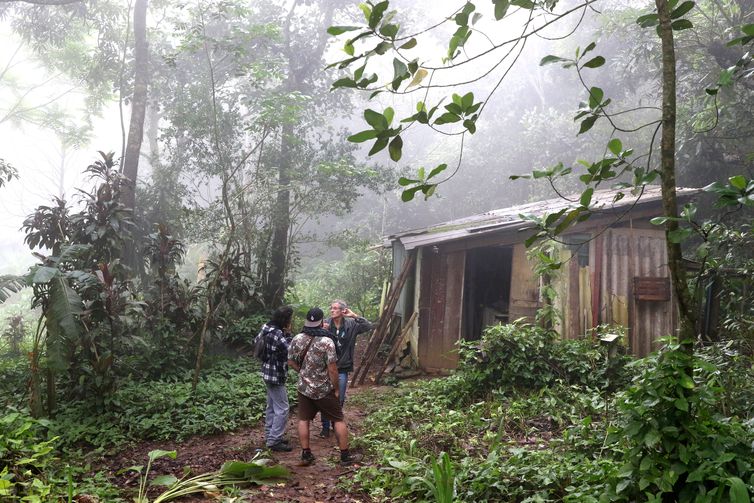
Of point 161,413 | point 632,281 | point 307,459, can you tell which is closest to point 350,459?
point 307,459

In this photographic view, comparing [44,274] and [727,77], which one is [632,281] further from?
[44,274]

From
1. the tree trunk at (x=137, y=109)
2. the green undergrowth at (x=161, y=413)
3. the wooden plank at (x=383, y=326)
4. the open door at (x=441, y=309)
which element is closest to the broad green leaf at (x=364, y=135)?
the green undergrowth at (x=161, y=413)

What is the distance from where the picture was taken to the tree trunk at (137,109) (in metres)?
13.7

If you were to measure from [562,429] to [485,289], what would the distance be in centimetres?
726

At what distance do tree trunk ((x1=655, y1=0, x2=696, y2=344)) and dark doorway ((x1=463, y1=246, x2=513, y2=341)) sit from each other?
8.66m

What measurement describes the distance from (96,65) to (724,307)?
19724 millimetres

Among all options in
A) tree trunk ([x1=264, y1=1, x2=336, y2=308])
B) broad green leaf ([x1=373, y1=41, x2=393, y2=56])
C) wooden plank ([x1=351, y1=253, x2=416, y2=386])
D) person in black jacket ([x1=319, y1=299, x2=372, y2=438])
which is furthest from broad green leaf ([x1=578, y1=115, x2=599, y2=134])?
tree trunk ([x1=264, y1=1, x2=336, y2=308])

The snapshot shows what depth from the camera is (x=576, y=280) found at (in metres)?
9.76

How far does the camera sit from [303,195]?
46.3ft

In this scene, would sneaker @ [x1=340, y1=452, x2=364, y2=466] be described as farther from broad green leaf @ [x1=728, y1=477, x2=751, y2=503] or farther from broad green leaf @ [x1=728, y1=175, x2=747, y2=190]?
broad green leaf @ [x1=728, y1=175, x2=747, y2=190]

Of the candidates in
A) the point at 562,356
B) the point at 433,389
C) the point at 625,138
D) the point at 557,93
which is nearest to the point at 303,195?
the point at 433,389

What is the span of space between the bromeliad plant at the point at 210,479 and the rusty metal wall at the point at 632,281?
667 centimetres

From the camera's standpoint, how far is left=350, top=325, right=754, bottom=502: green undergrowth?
120 inches

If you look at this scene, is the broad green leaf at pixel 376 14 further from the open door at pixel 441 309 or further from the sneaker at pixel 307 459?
the open door at pixel 441 309
